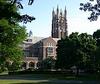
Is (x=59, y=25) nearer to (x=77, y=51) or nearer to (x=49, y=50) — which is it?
(x=49, y=50)

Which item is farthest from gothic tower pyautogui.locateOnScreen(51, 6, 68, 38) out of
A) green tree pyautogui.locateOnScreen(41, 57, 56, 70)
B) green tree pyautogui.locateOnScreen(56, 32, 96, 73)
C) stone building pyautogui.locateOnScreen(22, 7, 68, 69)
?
green tree pyautogui.locateOnScreen(56, 32, 96, 73)

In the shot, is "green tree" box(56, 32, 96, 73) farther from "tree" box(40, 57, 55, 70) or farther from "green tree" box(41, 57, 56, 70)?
"green tree" box(41, 57, 56, 70)

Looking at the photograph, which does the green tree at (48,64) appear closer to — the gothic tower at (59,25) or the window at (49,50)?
the window at (49,50)

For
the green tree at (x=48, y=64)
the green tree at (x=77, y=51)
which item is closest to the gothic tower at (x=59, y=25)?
the green tree at (x=48, y=64)

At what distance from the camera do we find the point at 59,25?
541 feet

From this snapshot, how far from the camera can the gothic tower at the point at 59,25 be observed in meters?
162

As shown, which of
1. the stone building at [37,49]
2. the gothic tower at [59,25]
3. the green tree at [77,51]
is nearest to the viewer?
the green tree at [77,51]

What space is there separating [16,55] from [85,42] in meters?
29.3

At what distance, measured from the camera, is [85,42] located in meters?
79.7

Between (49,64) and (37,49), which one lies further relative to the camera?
(37,49)

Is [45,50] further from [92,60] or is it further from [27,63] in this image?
[92,60]

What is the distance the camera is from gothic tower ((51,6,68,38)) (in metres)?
162

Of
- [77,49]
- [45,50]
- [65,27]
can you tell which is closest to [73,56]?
[77,49]

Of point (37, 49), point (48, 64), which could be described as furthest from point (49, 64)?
point (37, 49)
